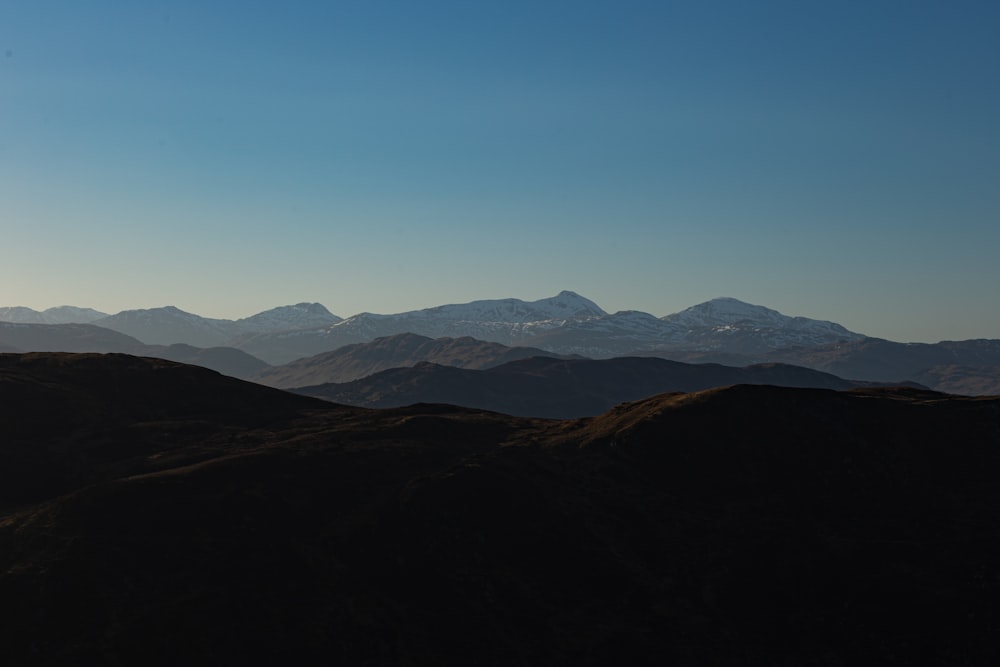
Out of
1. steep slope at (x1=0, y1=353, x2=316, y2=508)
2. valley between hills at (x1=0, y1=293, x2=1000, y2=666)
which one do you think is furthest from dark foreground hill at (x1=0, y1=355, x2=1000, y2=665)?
steep slope at (x1=0, y1=353, x2=316, y2=508)

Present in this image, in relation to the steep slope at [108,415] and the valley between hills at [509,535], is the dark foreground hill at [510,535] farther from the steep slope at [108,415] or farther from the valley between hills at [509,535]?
the steep slope at [108,415]

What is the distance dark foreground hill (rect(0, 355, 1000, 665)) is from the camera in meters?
78.5

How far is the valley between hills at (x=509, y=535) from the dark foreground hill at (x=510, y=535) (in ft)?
1.08

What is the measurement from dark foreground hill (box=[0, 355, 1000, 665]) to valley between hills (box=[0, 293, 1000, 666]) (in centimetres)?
33

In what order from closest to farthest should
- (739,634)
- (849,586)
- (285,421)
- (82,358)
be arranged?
(739,634) → (849,586) → (285,421) → (82,358)

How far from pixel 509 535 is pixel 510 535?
116mm

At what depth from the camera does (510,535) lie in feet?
324

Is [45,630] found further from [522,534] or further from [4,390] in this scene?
[4,390]

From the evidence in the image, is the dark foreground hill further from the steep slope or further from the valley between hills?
the steep slope

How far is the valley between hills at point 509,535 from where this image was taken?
258 ft

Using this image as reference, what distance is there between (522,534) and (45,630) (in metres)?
49.1

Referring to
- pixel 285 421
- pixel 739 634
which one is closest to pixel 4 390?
pixel 285 421

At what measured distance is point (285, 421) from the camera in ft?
469

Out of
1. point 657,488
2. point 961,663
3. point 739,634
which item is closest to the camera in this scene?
point 961,663
